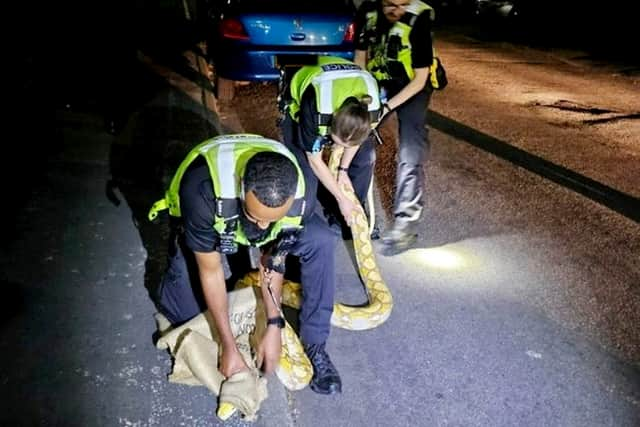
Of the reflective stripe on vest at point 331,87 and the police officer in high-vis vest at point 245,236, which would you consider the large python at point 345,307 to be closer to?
the police officer in high-vis vest at point 245,236

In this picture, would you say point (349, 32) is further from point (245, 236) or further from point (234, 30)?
point (245, 236)

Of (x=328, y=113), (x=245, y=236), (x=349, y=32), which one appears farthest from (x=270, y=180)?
(x=349, y=32)

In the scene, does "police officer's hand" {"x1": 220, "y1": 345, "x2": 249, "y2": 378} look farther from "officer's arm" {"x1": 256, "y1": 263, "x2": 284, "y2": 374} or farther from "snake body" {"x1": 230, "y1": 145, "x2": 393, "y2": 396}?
"snake body" {"x1": 230, "y1": 145, "x2": 393, "y2": 396}

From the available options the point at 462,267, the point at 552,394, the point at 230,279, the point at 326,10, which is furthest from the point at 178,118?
the point at 552,394

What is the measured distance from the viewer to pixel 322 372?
9.25 ft

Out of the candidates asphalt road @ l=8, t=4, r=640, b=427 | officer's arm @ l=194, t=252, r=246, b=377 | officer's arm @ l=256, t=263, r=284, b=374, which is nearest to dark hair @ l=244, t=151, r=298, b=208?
officer's arm @ l=194, t=252, r=246, b=377

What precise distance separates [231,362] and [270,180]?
3.15ft

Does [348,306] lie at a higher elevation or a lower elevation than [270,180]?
lower

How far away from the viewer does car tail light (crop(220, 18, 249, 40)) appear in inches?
254

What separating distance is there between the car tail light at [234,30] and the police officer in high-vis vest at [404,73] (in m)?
2.61

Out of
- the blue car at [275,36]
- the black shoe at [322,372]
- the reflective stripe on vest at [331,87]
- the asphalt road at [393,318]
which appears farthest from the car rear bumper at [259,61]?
the black shoe at [322,372]

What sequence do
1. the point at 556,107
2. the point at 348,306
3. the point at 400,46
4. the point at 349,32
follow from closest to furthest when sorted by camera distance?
the point at 348,306 → the point at 400,46 → the point at 349,32 → the point at 556,107

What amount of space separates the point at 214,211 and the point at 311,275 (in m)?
0.69

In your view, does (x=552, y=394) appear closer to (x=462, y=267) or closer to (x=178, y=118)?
(x=462, y=267)
